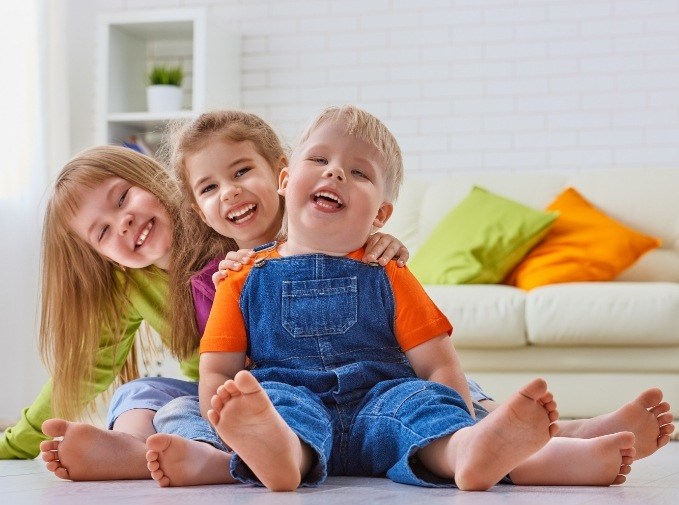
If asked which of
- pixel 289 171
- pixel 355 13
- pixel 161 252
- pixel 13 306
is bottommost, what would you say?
pixel 13 306

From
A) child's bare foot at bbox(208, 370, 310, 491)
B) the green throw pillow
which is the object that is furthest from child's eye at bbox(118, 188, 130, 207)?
the green throw pillow

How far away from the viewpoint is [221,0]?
574cm

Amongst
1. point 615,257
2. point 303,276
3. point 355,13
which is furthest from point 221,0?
point 303,276

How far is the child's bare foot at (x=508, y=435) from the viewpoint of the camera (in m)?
1.41

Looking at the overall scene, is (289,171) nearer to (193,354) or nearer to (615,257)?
(193,354)

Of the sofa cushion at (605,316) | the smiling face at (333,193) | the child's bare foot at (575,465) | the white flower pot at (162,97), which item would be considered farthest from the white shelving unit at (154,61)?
the child's bare foot at (575,465)

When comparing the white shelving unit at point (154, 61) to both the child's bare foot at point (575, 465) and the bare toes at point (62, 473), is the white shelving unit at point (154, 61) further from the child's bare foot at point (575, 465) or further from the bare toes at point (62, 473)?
the child's bare foot at point (575, 465)

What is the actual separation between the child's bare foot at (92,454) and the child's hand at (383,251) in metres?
0.52

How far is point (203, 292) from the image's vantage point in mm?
2098

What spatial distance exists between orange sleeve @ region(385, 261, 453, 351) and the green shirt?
0.63m

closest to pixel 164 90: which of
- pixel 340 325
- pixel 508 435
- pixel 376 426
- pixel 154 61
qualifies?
pixel 154 61

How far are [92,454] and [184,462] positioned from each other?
20cm

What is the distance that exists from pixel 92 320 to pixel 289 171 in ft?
2.12

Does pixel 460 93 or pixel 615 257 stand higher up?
pixel 460 93
